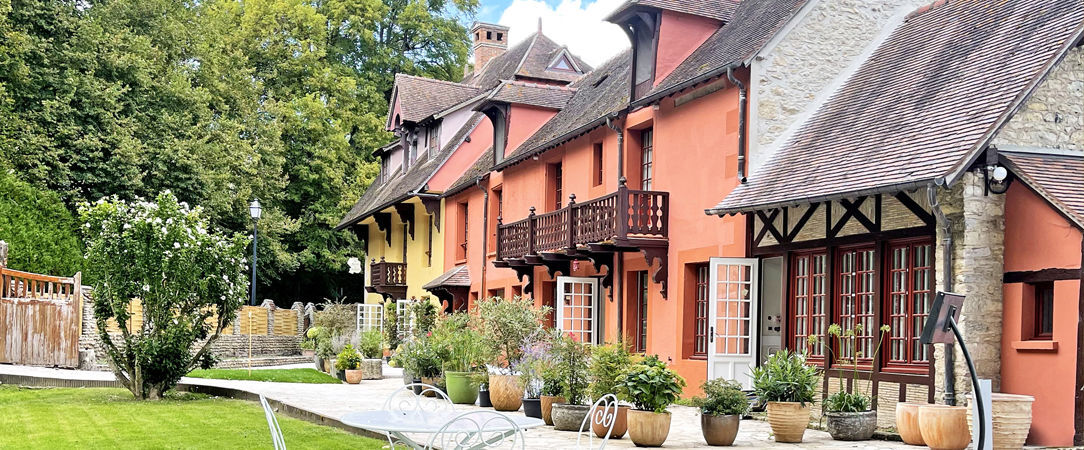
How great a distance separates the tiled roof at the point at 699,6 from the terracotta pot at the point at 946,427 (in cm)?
945

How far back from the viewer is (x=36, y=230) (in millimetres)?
25719

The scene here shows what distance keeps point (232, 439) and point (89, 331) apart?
15882mm

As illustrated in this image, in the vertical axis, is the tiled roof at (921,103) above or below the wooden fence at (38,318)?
above

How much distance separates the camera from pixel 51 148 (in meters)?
29.3

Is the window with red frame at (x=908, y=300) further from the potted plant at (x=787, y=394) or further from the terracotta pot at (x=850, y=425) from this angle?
the potted plant at (x=787, y=394)

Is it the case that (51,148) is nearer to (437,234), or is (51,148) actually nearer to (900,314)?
(437,234)

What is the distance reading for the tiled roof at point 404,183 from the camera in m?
29.7

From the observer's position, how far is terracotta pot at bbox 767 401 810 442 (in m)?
11.9

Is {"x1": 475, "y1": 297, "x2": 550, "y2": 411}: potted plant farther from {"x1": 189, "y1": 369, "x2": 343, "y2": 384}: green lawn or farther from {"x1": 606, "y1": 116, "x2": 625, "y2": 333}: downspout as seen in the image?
{"x1": 189, "y1": 369, "x2": 343, "y2": 384}: green lawn

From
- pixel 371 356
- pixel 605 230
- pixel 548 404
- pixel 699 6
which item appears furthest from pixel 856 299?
pixel 371 356

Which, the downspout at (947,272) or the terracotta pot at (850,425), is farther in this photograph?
the terracotta pot at (850,425)

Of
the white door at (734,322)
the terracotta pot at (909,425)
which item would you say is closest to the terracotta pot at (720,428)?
the terracotta pot at (909,425)

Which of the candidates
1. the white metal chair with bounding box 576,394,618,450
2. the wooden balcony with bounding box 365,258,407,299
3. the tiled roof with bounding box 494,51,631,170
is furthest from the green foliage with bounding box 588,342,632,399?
the wooden balcony with bounding box 365,258,407,299

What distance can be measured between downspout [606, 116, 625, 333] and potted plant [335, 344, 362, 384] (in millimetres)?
5633
